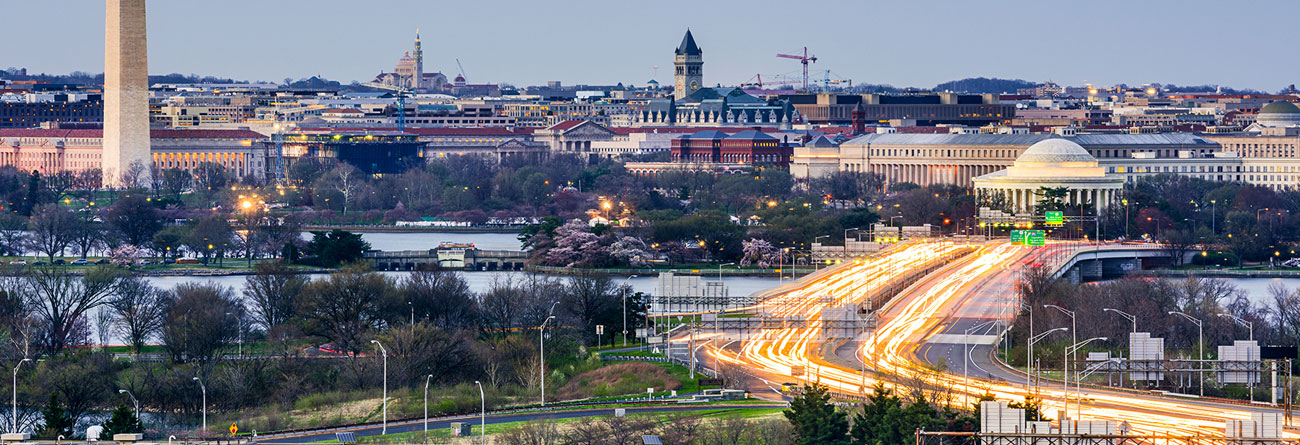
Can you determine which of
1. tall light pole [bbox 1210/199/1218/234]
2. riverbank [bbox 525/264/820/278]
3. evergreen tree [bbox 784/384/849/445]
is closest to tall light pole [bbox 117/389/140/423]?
evergreen tree [bbox 784/384/849/445]

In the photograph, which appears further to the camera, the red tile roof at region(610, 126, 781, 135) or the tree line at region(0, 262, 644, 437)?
the red tile roof at region(610, 126, 781, 135)

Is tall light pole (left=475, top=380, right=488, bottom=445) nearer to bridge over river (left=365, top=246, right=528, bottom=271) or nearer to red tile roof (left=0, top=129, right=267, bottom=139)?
bridge over river (left=365, top=246, right=528, bottom=271)

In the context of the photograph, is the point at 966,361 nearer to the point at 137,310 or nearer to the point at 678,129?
the point at 137,310

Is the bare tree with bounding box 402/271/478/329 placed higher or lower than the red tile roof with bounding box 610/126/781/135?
lower

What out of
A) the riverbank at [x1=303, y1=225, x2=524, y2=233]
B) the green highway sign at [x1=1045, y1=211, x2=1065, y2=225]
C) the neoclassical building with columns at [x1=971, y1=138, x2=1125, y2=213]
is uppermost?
the neoclassical building with columns at [x1=971, y1=138, x2=1125, y2=213]

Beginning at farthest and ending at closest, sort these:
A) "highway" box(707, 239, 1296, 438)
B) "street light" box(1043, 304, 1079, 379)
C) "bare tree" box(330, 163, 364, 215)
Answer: "bare tree" box(330, 163, 364, 215), "street light" box(1043, 304, 1079, 379), "highway" box(707, 239, 1296, 438)

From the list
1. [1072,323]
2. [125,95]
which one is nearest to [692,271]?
[1072,323]

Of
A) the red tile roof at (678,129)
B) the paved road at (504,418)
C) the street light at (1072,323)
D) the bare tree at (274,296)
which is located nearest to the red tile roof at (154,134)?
the red tile roof at (678,129)
